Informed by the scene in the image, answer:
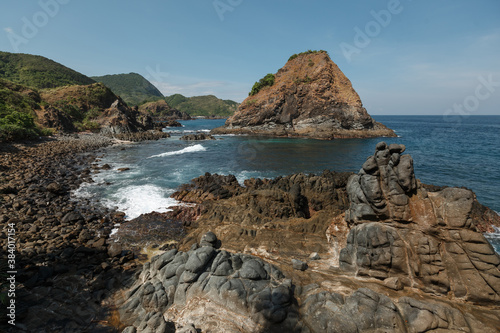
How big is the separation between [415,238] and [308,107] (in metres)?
73.5

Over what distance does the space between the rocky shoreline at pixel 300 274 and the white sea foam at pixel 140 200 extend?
469 centimetres

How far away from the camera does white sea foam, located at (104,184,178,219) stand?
1828 cm

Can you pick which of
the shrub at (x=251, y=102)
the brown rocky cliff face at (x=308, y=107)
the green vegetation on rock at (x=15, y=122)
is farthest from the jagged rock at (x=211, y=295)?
the shrub at (x=251, y=102)

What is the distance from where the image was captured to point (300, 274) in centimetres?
827

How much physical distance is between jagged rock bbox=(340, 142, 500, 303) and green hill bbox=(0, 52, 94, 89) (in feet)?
436

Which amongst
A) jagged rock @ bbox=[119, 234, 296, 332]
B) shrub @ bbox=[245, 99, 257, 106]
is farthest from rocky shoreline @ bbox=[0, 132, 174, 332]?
shrub @ bbox=[245, 99, 257, 106]

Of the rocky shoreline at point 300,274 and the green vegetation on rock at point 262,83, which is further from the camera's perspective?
the green vegetation on rock at point 262,83

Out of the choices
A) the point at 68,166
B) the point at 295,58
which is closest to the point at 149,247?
the point at 68,166

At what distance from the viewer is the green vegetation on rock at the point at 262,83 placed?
89188 mm

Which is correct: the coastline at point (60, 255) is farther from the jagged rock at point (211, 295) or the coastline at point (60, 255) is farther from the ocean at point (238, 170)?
the ocean at point (238, 170)

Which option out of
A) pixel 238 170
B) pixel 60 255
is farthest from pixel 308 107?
pixel 60 255

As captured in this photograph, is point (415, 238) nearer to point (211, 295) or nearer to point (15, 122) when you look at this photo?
point (211, 295)

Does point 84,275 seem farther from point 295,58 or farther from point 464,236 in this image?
point 295,58

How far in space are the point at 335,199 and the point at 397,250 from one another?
10.7 metres
